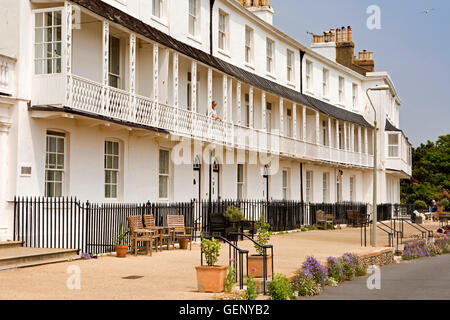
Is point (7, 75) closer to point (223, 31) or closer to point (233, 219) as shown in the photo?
point (233, 219)

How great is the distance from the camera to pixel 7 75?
1638 cm

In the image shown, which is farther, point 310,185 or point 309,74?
point 309,74

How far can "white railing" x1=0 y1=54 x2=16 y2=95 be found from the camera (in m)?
16.2

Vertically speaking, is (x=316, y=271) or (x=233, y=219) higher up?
(x=233, y=219)

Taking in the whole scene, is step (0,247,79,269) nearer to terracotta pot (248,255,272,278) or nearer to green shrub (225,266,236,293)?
terracotta pot (248,255,272,278)

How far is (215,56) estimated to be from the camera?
90.8 feet

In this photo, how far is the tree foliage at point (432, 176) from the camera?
216 ft

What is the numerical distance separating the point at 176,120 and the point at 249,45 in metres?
10.4

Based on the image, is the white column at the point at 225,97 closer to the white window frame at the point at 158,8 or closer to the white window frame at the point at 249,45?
the white window frame at the point at 158,8

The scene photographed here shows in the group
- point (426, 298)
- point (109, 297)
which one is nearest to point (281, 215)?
point (426, 298)

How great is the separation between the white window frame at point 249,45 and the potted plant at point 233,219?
10162mm

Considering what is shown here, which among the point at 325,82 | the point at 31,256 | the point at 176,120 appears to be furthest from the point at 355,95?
the point at 31,256

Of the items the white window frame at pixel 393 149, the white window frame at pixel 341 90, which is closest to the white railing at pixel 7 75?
the white window frame at pixel 341 90

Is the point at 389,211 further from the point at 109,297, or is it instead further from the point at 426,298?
the point at 109,297
